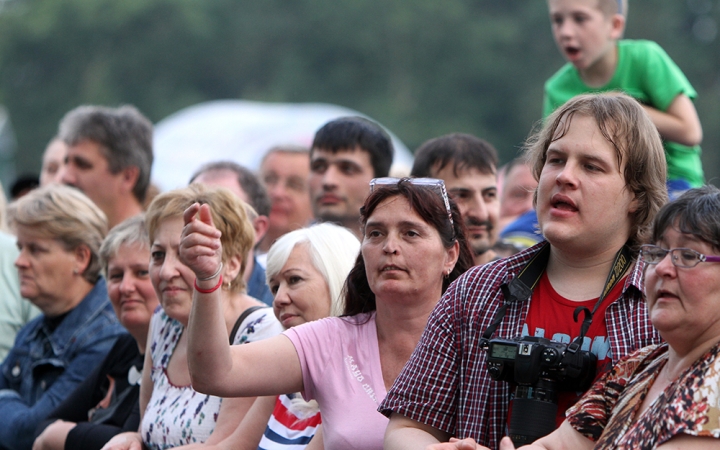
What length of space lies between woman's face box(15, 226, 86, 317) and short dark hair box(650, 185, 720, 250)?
3.53 meters

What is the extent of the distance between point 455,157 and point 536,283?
1956 mm

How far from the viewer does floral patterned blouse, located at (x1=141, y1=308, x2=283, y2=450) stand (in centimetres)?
385

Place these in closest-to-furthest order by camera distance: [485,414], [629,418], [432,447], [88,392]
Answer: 1. [629,418]
2. [432,447]
3. [485,414]
4. [88,392]

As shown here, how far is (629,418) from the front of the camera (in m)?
2.46

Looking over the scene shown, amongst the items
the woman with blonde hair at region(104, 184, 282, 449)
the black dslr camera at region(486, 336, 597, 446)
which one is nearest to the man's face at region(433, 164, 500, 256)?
the woman with blonde hair at region(104, 184, 282, 449)

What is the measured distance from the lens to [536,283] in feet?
9.45

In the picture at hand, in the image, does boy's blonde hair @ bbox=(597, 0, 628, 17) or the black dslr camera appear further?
boy's blonde hair @ bbox=(597, 0, 628, 17)

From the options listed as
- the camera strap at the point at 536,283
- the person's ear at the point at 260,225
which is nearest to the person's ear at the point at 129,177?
the person's ear at the point at 260,225

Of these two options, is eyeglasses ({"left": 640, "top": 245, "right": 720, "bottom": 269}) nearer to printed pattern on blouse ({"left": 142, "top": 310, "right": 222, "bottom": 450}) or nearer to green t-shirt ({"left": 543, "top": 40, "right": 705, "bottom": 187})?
printed pattern on blouse ({"left": 142, "top": 310, "right": 222, "bottom": 450})

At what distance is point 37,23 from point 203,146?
77.2 feet

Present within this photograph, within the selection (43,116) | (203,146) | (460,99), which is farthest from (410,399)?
(43,116)

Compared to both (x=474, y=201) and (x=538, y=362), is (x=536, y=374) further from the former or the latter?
(x=474, y=201)

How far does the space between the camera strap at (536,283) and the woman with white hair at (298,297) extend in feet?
2.88

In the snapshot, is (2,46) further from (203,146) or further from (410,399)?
(410,399)
